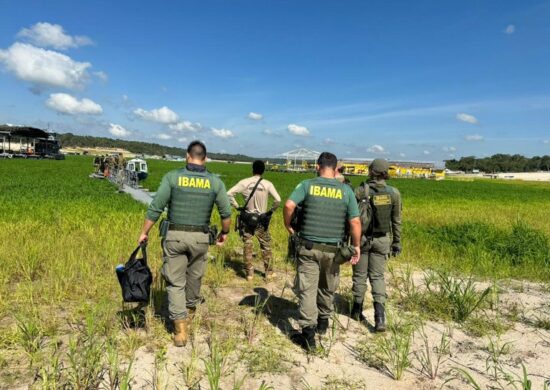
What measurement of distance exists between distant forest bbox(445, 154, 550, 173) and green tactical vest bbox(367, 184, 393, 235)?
166 meters

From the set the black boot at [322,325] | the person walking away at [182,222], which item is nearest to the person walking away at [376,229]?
the black boot at [322,325]

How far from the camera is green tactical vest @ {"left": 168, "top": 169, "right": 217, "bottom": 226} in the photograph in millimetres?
3963

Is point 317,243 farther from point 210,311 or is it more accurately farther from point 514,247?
point 514,247

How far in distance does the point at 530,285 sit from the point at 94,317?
23.3ft

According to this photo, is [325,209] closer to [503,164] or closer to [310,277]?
[310,277]

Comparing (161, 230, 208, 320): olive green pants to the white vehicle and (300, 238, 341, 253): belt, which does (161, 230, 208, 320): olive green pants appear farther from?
the white vehicle

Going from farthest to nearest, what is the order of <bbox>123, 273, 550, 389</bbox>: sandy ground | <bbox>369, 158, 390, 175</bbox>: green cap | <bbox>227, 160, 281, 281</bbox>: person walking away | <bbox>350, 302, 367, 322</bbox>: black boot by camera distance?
<bbox>227, 160, 281, 281</bbox>: person walking away
<bbox>350, 302, 367, 322</bbox>: black boot
<bbox>369, 158, 390, 175</bbox>: green cap
<bbox>123, 273, 550, 389</bbox>: sandy ground

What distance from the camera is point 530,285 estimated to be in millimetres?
6895

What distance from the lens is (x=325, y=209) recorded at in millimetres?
4047

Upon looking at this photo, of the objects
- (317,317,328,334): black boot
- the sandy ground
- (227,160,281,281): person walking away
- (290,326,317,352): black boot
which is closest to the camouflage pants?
(227,160,281,281): person walking away

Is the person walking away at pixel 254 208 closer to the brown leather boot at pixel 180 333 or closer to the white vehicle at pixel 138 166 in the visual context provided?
the brown leather boot at pixel 180 333

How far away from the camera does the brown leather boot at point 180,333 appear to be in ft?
12.8

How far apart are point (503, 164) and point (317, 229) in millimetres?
170990

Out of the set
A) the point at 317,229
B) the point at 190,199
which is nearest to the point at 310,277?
the point at 317,229
